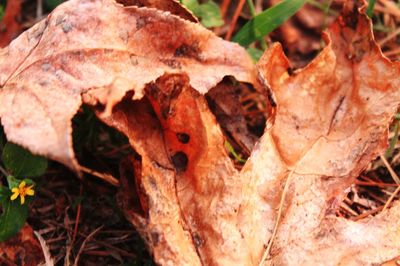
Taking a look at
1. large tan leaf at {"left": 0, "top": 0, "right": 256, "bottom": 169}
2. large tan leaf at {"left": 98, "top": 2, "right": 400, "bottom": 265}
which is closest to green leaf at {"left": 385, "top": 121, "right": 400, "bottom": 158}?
large tan leaf at {"left": 98, "top": 2, "right": 400, "bottom": 265}

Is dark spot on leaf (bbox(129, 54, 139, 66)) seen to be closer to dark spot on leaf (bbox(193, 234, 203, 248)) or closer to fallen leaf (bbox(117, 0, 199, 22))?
fallen leaf (bbox(117, 0, 199, 22))

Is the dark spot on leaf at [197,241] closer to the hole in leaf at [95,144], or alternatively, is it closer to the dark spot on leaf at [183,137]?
the dark spot on leaf at [183,137]

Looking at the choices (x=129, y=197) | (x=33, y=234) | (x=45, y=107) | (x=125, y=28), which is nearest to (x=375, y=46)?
(x=125, y=28)

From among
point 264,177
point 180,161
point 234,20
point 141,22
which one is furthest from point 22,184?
point 234,20

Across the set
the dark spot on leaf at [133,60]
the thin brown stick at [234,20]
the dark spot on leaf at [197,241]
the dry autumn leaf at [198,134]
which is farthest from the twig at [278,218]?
the thin brown stick at [234,20]

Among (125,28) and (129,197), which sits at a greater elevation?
(125,28)

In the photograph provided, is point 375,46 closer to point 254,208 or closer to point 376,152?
point 376,152

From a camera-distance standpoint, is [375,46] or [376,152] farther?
[375,46]
